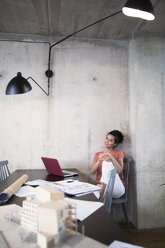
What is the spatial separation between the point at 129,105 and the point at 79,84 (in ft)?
2.77

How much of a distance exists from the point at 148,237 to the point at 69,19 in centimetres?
294

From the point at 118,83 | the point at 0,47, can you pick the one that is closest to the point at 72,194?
the point at 118,83

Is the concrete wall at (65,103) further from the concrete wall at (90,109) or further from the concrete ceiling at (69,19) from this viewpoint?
the concrete ceiling at (69,19)

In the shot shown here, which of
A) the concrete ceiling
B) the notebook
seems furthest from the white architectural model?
the concrete ceiling

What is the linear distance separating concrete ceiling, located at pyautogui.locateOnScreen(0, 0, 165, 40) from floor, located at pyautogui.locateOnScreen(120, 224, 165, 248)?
270 centimetres

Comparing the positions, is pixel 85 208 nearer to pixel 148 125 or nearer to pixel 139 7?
pixel 139 7

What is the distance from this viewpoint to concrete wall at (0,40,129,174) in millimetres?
2811

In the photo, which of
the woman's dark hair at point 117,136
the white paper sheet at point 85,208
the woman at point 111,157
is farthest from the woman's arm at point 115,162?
the white paper sheet at point 85,208

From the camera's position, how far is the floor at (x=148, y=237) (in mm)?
2160

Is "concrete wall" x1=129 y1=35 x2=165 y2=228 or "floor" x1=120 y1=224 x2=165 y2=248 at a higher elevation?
"concrete wall" x1=129 y1=35 x2=165 y2=228

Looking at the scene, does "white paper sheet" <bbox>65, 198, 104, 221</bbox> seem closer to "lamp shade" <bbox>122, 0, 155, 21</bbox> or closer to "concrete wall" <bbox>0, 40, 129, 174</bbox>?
"lamp shade" <bbox>122, 0, 155, 21</bbox>

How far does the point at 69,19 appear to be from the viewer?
8.41 feet

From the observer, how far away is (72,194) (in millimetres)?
1289

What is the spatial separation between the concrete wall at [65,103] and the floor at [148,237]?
1001 mm
